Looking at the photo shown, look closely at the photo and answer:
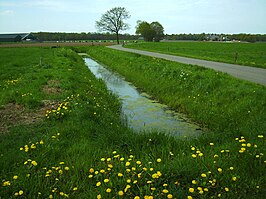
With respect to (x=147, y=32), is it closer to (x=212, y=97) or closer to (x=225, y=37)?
(x=225, y=37)

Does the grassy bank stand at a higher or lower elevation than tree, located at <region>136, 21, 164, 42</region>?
lower

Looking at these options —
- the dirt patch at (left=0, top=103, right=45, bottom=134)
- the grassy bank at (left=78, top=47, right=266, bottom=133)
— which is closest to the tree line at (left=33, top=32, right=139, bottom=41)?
the grassy bank at (left=78, top=47, right=266, bottom=133)

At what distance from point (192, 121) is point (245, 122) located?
2137mm

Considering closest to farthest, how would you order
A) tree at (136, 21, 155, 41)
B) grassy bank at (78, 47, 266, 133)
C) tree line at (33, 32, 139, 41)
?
grassy bank at (78, 47, 266, 133)
tree at (136, 21, 155, 41)
tree line at (33, 32, 139, 41)

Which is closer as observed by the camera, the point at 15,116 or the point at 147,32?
the point at 15,116

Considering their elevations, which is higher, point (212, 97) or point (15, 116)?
point (15, 116)

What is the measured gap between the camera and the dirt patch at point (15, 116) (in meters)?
6.55

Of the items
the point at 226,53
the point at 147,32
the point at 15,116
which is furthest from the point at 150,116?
the point at 147,32

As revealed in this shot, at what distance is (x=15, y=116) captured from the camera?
23.7ft

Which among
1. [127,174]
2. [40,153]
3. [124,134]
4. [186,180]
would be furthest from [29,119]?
[186,180]

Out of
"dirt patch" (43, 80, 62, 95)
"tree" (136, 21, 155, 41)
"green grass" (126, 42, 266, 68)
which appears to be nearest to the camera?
"dirt patch" (43, 80, 62, 95)

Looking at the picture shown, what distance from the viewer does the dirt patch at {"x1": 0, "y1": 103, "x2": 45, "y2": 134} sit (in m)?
6.55

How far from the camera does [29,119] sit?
7043 mm

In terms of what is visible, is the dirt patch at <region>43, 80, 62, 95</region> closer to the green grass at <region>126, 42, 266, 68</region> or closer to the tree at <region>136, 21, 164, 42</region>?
the green grass at <region>126, 42, 266, 68</region>
